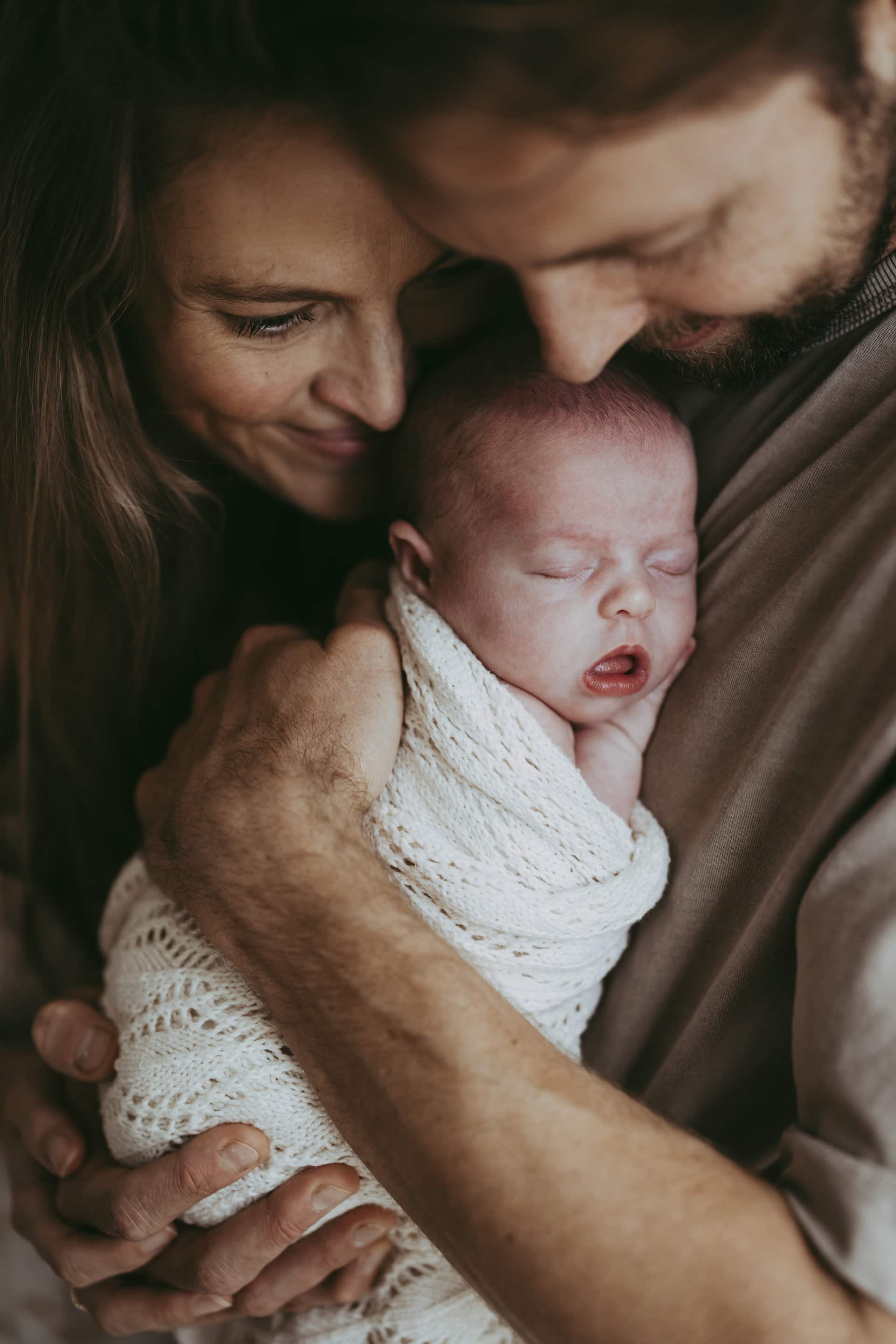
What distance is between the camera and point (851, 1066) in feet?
2.51

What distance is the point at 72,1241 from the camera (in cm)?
121

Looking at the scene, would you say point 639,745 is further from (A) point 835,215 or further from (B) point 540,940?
(A) point 835,215

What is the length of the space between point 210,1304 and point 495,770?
745 millimetres

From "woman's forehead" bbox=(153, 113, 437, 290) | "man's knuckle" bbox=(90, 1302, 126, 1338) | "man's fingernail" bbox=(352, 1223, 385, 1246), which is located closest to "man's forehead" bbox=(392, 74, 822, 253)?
"woman's forehead" bbox=(153, 113, 437, 290)

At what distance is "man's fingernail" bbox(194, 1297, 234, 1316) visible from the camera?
1157 millimetres

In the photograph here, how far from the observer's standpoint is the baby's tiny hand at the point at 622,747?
1.13 meters

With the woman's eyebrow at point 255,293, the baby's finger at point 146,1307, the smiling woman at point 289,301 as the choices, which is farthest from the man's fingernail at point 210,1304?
the woman's eyebrow at point 255,293

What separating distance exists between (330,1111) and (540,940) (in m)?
0.27

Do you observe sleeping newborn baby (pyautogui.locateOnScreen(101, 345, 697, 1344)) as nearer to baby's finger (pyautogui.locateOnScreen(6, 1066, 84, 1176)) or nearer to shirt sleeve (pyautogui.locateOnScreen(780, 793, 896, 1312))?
baby's finger (pyautogui.locateOnScreen(6, 1066, 84, 1176))

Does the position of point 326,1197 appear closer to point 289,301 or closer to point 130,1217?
point 130,1217

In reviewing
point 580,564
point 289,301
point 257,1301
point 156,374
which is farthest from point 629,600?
point 257,1301

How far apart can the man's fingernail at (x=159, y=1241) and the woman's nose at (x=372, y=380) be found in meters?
1.03

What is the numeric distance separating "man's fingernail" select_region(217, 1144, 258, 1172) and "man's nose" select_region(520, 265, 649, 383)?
2.85 feet

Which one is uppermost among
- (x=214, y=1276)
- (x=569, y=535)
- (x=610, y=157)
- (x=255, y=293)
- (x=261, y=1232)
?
(x=610, y=157)
